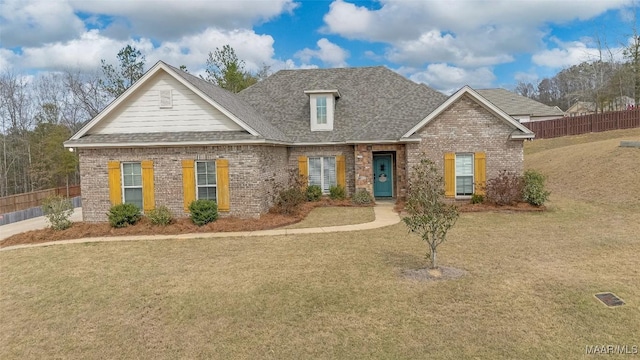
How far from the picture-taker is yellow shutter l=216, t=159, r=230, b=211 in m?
14.6

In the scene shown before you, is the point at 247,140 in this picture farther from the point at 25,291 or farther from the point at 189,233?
the point at 25,291

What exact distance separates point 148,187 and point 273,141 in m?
4.96

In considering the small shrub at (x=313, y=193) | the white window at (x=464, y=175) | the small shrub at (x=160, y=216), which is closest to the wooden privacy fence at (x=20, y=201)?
the small shrub at (x=160, y=216)

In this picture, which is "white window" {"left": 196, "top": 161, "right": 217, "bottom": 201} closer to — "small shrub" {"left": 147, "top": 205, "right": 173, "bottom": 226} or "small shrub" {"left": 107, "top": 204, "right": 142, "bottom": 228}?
"small shrub" {"left": 147, "top": 205, "right": 173, "bottom": 226}

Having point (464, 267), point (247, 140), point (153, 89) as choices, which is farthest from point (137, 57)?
point (464, 267)

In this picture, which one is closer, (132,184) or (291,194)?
(132,184)

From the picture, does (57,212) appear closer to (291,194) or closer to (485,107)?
(291,194)

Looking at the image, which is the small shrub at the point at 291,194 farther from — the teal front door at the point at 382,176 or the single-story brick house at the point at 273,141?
the teal front door at the point at 382,176

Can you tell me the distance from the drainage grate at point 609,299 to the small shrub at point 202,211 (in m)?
11.2

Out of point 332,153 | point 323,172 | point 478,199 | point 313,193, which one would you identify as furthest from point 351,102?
point 478,199

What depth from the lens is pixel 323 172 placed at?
19.6 metres

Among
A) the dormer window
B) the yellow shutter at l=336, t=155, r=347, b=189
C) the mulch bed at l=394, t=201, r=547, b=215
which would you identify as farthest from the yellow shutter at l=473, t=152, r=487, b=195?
the dormer window

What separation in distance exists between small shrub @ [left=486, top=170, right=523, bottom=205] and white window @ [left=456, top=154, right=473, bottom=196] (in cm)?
112

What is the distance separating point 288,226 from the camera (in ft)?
46.0
